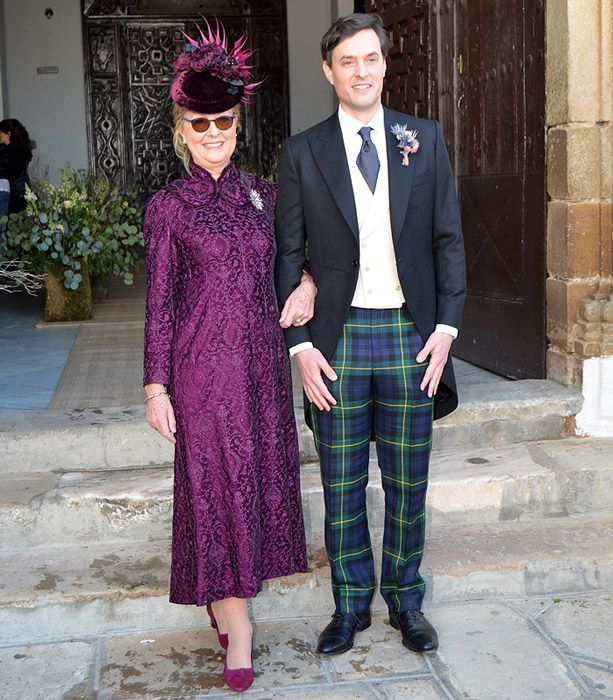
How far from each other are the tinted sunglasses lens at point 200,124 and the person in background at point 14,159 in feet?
22.5

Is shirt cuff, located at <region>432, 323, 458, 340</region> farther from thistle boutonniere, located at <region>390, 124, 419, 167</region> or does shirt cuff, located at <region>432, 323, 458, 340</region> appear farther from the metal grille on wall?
the metal grille on wall

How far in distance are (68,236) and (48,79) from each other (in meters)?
5.89

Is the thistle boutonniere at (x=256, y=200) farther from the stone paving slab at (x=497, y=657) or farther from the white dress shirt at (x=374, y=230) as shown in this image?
the stone paving slab at (x=497, y=657)

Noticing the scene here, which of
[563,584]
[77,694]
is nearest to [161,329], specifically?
[77,694]

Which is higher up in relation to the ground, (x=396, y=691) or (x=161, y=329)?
(x=161, y=329)

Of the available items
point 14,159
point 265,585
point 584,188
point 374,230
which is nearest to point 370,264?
point 374,230

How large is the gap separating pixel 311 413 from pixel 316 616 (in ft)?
2.73

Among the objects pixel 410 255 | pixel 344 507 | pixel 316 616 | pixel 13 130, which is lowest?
pixel 316 616

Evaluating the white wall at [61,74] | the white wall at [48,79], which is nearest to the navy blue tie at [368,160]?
the white wall at [61,74]

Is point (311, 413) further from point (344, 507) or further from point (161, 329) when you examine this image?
point (161, 329)

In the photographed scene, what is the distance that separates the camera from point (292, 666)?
321 cm

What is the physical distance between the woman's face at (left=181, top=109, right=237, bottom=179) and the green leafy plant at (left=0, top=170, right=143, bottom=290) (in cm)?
442

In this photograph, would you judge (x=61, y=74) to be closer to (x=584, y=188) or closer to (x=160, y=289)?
(x=584, y=188)

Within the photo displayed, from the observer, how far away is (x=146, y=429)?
4.44 metres
